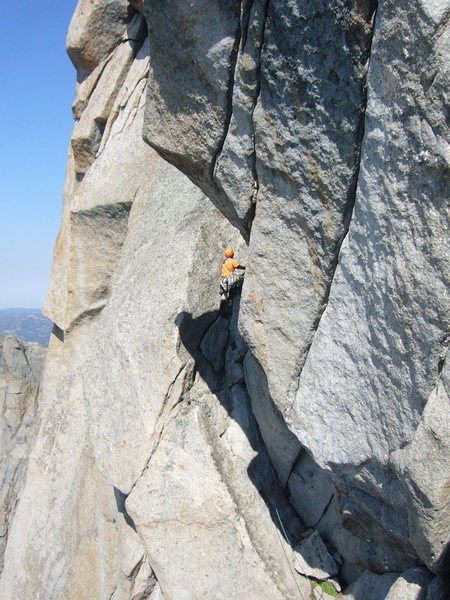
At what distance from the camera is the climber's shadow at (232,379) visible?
436 inches

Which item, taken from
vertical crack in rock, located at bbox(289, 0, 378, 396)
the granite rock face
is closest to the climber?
vertical crack in rock, located at bbox(289, 0, 378, 396)

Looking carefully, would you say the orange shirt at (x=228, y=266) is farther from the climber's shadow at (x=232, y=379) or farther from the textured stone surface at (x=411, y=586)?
the textured stone surface at (x=411, y=586)

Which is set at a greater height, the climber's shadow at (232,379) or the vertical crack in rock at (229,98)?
the vertical crack in rock at (229,98)

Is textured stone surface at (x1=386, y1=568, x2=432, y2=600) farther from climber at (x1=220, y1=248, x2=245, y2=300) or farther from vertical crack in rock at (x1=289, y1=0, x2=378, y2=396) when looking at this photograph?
climber at (x1=220, y1=248, x2=245, y2=300)

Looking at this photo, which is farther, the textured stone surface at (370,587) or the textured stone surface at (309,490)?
the textured stone surface at (309,490)

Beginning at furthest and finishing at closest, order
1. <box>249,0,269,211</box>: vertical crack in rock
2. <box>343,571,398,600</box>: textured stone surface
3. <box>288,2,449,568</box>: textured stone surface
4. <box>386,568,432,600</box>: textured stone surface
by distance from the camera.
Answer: <box>343,571,398,600</box>: textured stone surface
<box>386,568,432,600</box>: textured stone surface
<box>249,0,269,211</box>: vertical crack in rock
<box>288,2,449,568</box>: textured stone surface

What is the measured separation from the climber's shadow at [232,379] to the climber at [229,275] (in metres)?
0.29

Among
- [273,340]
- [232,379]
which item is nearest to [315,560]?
[232,379]

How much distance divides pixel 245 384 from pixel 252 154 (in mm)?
5529

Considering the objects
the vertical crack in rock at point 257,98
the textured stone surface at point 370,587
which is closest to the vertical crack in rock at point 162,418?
the textured stone surface at point 370,587

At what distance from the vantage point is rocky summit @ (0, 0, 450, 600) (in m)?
6.27

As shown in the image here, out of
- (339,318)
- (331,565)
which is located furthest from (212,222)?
(331,565)

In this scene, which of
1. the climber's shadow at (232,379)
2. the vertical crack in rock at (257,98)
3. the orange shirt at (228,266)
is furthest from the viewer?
the orange shirt at (228,266)

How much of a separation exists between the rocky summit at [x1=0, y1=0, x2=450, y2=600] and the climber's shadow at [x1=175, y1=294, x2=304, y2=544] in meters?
0.04
